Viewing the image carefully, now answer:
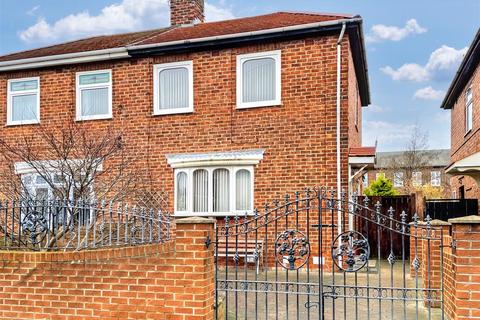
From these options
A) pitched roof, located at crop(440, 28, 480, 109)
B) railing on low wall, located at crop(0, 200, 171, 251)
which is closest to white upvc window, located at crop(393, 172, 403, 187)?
pitched roof, located at crop(440, 28, 480, 109)

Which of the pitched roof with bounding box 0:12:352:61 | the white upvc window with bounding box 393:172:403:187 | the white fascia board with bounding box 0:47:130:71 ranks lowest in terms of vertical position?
the white upvc window with bounding box 393:172:403:187

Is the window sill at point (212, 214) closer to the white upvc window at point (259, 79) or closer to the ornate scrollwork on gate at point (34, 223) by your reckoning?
the white upvc window at point (259, 79)

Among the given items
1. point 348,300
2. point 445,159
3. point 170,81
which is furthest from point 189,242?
point 445,159

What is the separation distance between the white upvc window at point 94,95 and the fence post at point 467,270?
1105 centimetres

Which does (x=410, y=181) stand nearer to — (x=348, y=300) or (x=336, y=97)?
(x=336, y=97)

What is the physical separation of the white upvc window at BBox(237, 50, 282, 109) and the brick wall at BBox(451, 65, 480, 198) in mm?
6310

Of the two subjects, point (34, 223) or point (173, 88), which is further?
point (173, 88)

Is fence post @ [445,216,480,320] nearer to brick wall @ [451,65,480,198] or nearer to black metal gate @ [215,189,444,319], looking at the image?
black metal gate @ [215,189,444,319]

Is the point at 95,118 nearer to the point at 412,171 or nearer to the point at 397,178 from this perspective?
the point at 412,171

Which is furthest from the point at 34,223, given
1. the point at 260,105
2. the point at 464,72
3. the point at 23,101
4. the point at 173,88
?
the point at 464,72

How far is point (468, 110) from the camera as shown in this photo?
1734cm

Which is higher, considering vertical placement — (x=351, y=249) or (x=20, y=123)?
(x=20, y=123)

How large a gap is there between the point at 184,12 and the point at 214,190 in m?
7.19

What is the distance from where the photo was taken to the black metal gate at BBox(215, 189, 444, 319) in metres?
5.44
